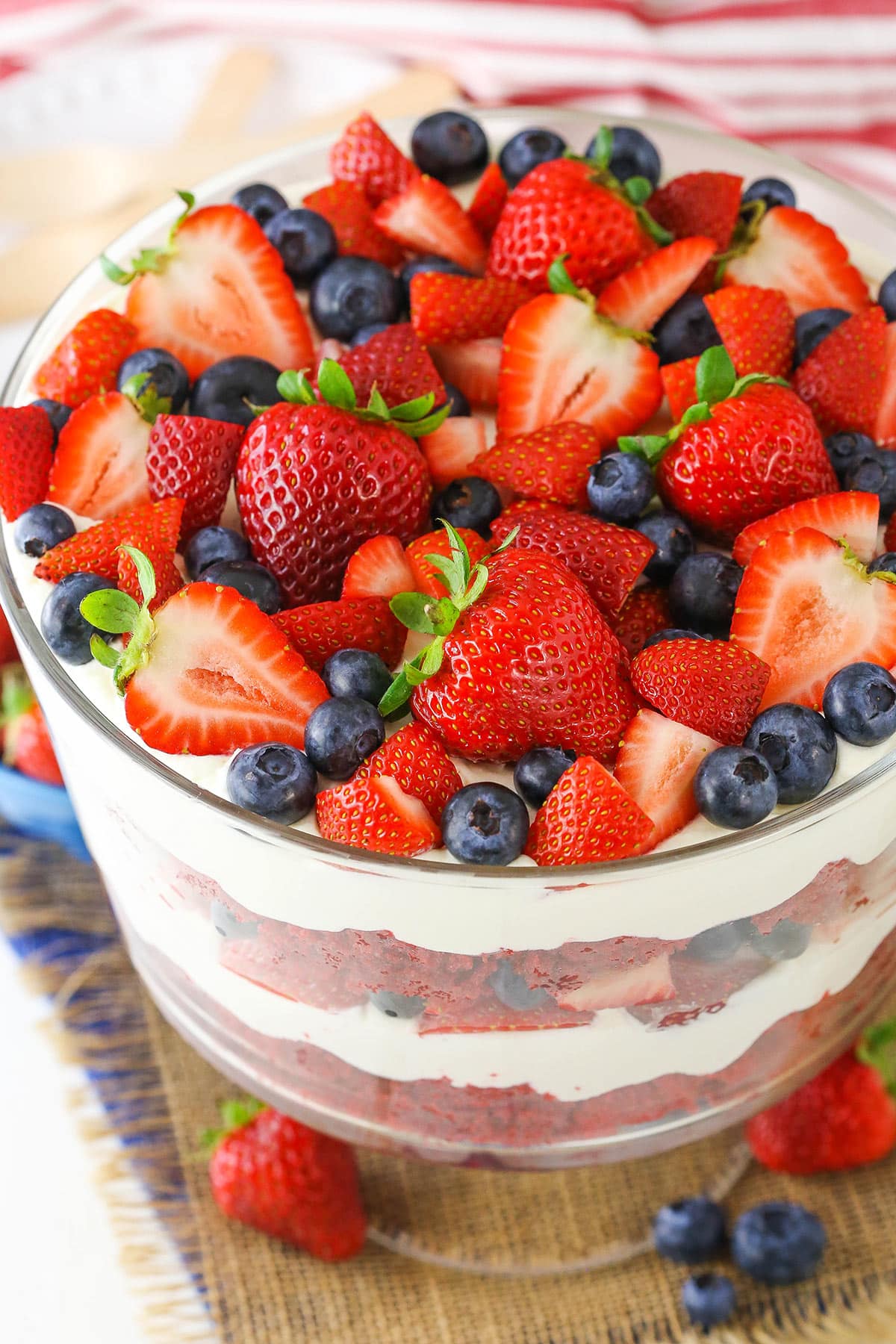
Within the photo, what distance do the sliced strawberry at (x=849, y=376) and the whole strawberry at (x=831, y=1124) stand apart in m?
0.74

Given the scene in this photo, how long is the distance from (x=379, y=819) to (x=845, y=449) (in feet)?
1.94

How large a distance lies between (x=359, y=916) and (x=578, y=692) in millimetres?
230

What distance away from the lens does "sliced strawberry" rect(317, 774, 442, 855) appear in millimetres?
1067

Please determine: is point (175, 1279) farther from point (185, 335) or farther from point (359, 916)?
point (185, 335)

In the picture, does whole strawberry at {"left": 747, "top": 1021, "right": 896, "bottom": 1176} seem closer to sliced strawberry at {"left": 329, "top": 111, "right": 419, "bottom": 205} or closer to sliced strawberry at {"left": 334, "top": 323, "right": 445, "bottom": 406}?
sliced strawberry at {"left": 334, "top": 323, "right": 445, "bottom": 406}

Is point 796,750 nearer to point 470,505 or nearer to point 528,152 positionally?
point 470,505

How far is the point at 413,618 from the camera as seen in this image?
1.15m

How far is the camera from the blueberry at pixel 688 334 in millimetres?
1472

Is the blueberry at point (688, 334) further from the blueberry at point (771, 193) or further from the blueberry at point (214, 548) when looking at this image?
the blueberry at point (214, 548)

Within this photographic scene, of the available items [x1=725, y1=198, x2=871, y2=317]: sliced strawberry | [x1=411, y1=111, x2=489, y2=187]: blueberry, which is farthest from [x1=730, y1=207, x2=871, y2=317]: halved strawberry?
[x1=411, y1=111, x2=489, y2=187]: blueberry

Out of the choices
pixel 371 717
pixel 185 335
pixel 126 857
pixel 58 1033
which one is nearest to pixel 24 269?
pixel 185 335

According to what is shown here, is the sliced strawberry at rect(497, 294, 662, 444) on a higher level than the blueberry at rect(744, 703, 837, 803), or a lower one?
higher

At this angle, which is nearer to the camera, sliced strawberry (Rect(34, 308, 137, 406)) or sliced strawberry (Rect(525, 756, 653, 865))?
sliced strawberry (Rect(525, 756, 653, 865))

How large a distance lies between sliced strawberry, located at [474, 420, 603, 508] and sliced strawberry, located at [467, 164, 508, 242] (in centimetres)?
39
